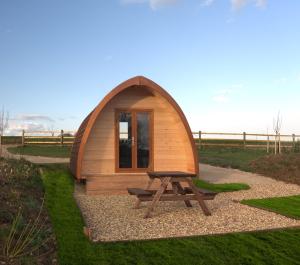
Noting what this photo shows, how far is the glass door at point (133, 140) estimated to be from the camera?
40.2 feet

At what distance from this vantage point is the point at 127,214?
26.5 feet

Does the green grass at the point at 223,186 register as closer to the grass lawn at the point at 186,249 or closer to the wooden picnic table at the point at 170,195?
the wooden picnic table at the point at 170,195

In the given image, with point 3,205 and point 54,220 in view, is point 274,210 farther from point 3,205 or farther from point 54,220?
point 3,205

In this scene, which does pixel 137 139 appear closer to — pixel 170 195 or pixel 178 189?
pixel 178 189

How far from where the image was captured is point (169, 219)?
7.64 m

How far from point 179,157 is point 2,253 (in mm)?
8031

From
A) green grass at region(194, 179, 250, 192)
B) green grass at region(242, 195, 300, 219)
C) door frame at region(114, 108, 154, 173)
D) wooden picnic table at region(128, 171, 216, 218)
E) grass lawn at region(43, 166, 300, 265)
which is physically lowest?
grass lawn at region(43, 166, 300, 265)

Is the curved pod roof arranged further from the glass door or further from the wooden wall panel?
the glass door

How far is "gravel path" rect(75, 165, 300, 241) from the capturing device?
6.63m

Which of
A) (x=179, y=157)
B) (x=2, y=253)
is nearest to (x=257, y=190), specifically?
(x=179, y=157)

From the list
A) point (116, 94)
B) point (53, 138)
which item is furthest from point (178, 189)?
point (53, 138)

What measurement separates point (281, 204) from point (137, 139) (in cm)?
462

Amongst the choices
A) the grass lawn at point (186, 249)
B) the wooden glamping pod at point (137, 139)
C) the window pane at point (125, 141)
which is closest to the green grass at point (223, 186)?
the wooden glamping pod at point (137, 139)

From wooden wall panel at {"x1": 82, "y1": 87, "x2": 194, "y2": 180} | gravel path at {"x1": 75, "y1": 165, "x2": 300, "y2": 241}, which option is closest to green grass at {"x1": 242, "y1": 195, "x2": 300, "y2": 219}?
gravel path at {"x1": 75, "y1": 165, "x2": 300, "y2": 241}
